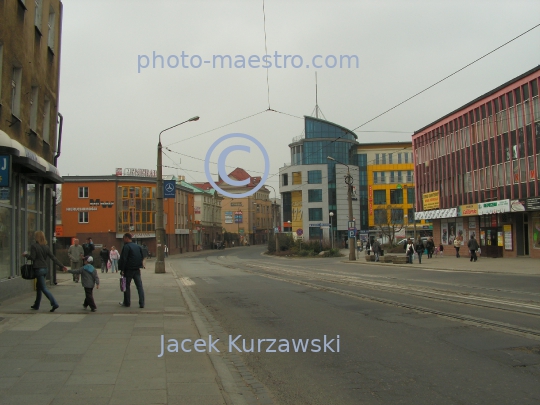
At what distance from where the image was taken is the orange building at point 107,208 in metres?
67.1

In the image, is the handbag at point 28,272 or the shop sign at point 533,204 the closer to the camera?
the handbag at point 28,272

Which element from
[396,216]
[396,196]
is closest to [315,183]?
[396,196]

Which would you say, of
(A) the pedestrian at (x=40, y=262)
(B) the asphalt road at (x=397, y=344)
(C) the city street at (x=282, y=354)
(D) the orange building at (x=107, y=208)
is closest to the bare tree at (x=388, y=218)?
(D) the orange building at (x=107, y=208)

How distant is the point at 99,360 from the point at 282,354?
8.20ft

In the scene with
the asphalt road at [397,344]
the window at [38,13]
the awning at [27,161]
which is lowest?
the asphalt road at [397,344]

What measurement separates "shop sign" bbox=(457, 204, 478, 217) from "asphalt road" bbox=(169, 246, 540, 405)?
91.2ft

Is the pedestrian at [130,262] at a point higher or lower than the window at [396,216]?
lower

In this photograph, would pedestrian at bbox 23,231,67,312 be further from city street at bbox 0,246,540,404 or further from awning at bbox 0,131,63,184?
awning at bbox 0,131,63,184

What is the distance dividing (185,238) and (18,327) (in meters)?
74.2

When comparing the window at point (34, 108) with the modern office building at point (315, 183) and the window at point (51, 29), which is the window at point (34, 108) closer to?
the window at point (51, 29)

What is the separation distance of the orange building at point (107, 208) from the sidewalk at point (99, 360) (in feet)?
185

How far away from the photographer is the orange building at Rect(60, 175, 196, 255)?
67125 millimetres

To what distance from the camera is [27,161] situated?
1362 cm

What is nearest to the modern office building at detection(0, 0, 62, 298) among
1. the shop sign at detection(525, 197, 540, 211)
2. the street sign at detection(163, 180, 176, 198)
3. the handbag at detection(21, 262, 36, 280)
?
the handbag at detection(21, 262, 36, 280)
